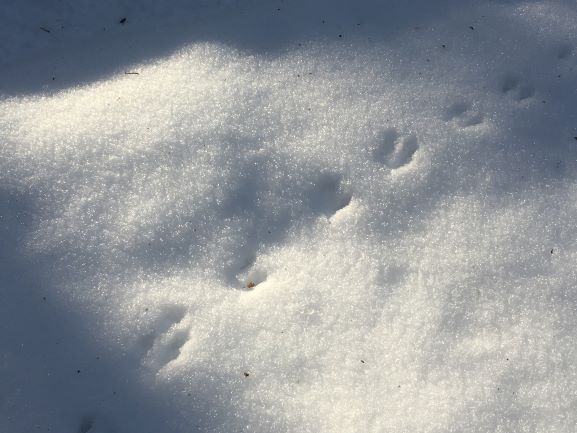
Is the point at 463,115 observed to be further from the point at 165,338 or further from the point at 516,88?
the point at 165,338

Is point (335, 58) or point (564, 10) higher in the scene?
point (564, 10)

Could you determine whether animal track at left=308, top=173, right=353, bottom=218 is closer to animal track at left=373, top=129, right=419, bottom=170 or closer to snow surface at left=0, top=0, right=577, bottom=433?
snow surface at left=0, top=0, right=577, bottom=433

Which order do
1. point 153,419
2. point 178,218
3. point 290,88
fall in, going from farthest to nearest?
point 290,88 → point 178,218 → point 153,419

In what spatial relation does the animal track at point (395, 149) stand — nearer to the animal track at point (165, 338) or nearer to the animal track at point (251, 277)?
the animal track at point (251, 277)

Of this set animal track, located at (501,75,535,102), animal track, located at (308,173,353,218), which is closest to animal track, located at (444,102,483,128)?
animal track, located at (501,75,535,102)

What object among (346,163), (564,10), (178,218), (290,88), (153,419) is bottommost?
(153,419)

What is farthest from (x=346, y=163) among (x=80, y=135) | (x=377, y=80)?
(x=80, y=135)

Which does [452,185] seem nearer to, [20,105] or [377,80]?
[377,80]
